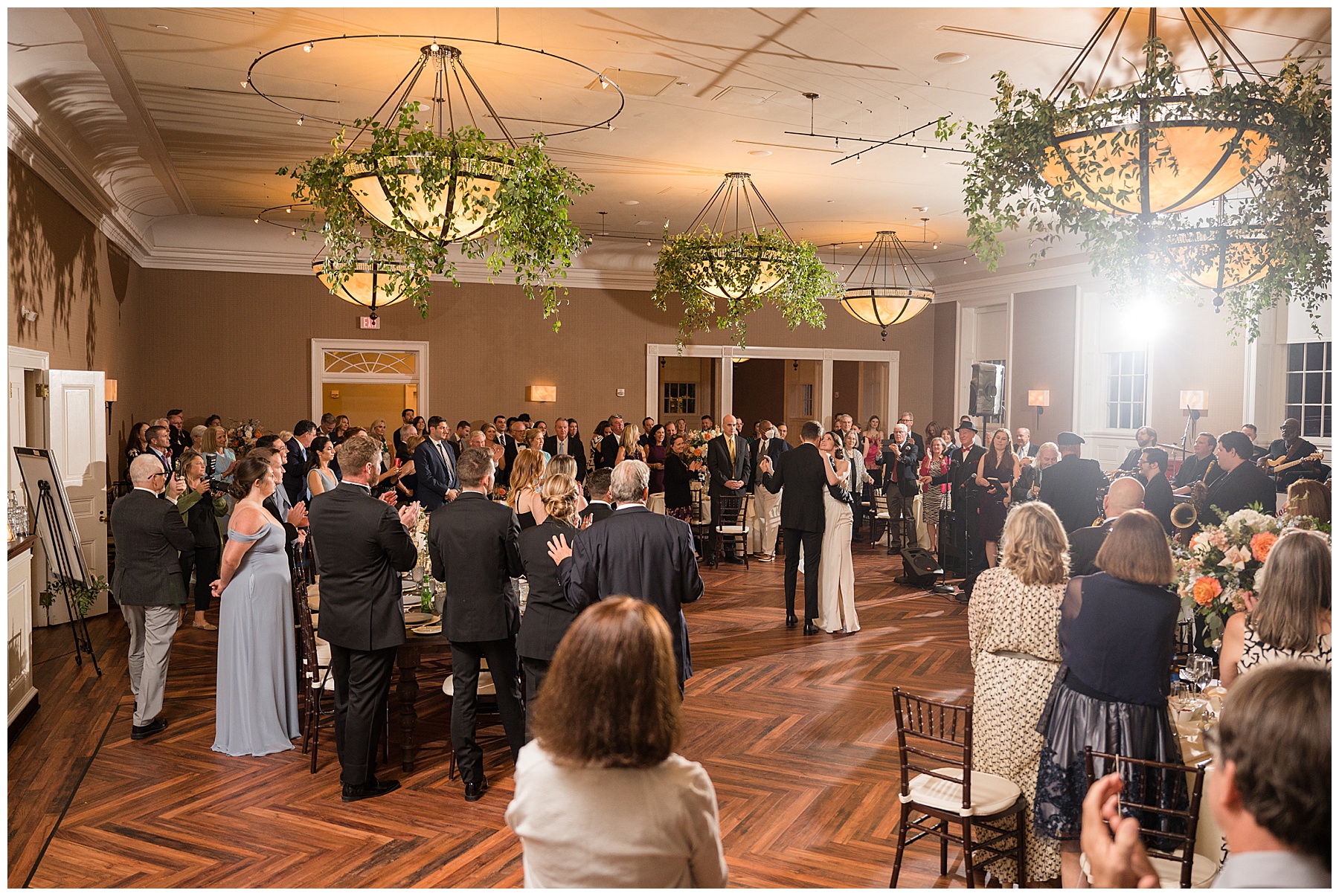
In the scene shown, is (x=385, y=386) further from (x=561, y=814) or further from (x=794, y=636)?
(x=561, y=814)

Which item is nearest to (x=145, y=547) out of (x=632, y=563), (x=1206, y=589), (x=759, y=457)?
(x=632, y=563)

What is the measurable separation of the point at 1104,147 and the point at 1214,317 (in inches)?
381

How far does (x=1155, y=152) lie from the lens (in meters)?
3.63

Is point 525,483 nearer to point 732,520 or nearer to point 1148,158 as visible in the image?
point 1148,158

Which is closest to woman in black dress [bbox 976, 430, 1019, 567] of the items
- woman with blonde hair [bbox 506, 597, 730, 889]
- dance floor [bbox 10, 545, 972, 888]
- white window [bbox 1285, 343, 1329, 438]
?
dance floor [bbox 10, 545, 972, 888]

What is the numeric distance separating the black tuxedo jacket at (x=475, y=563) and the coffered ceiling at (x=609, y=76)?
292 centimetres

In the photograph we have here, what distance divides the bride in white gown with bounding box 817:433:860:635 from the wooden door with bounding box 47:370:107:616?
600 centimetres

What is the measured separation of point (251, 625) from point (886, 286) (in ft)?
36.2

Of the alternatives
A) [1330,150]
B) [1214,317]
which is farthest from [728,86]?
[1214,317]

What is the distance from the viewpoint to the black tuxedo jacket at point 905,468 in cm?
1163

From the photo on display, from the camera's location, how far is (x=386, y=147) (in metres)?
4.86

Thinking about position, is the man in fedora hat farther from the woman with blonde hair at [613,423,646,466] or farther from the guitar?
the woman with blonde hair at [613,423,646,466]

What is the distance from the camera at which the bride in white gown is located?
7.52 m

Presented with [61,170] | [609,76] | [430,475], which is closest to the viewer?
[609,76]
